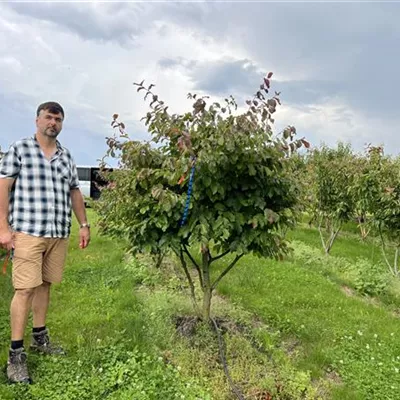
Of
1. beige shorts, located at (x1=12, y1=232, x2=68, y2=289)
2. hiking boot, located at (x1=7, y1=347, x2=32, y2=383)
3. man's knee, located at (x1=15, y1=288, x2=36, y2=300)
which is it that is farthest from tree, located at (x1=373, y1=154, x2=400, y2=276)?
hiking boot, located at (x1=7, y1=347, x2=32, y2=383)

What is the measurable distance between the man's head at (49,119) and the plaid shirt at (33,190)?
12cm

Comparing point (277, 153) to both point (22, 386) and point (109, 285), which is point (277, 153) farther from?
point (109, 285)

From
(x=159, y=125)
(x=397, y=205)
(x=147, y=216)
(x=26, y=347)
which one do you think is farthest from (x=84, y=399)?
(x=397, y=205)

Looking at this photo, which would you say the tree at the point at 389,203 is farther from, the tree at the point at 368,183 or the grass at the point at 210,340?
the grass at the point at 210,340

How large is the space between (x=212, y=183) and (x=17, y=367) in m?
1.94

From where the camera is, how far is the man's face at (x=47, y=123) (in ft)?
10.2

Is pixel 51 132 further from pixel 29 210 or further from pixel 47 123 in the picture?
pixel 29 210

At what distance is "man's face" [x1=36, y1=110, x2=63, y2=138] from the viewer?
10.2ft

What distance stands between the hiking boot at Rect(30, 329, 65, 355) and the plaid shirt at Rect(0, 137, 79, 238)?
0.90 m

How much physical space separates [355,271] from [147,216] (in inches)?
205

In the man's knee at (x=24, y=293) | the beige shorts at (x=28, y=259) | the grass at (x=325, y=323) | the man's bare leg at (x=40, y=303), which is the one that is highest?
the beige shorts at (x=28, y=259)

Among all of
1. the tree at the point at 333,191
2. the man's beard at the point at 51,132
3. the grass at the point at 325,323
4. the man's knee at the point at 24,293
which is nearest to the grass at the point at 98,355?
the man's knee at the point at 24,293

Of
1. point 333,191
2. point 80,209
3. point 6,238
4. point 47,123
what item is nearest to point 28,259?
point 6,238

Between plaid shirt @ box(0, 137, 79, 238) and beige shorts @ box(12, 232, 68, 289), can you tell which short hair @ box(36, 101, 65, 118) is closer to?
plaid shirt @ box(0, 137, 79, 238)
